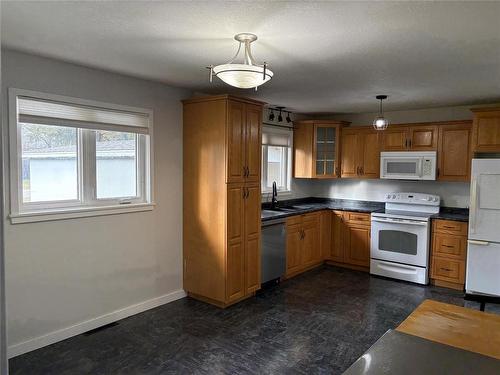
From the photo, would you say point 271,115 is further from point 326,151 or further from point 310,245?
point 310,245

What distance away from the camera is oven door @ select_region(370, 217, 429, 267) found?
15.6 ft

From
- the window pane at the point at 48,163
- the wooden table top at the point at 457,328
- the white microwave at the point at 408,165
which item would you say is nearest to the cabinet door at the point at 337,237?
the white microwave at the point at 408,165

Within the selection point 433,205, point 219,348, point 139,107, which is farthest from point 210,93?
point 433,205

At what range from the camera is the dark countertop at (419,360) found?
1.38 m

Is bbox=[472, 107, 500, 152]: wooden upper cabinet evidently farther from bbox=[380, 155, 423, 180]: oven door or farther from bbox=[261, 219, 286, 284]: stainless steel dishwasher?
bbox=[261, 219, 286, 284]: stainless steel dishwasher

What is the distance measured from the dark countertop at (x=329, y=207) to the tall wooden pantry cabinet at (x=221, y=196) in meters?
0.54

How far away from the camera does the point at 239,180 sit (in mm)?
3910

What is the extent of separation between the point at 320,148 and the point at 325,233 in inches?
52.0

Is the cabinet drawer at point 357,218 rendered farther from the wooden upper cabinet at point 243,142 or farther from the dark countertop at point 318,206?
the wooden upper cabinet at point 243,142

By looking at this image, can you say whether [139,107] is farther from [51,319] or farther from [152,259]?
[51,319]

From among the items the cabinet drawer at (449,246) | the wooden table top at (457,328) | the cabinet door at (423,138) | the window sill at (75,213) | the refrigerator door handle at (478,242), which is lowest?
the cabinet drawer at (449,246)

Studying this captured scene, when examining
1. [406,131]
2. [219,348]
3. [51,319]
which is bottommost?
[219,348]

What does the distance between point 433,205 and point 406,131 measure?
1.09 metres

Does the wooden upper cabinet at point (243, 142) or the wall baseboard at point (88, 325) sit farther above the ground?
the wooden upper cabinet at point (243, 142)
